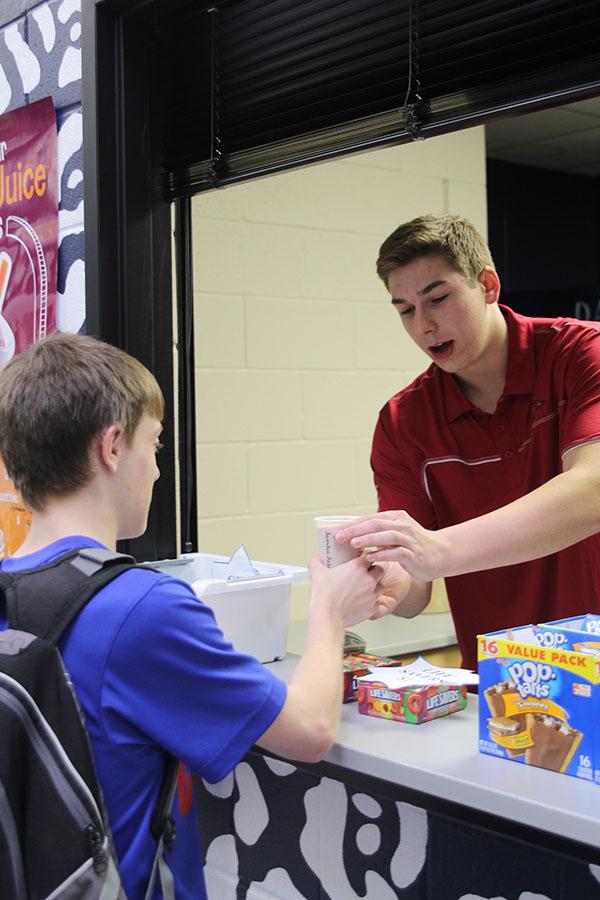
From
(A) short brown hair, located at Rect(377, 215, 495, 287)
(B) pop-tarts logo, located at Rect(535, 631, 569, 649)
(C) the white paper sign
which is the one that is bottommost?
(C) the white paper sign

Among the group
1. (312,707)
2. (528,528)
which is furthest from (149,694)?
(528,528)

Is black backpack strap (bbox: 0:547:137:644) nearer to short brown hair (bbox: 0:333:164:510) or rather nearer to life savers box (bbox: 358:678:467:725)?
short brown hair (bbox: 0:333:164:510)

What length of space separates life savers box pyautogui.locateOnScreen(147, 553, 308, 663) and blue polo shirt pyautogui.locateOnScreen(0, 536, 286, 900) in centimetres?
49

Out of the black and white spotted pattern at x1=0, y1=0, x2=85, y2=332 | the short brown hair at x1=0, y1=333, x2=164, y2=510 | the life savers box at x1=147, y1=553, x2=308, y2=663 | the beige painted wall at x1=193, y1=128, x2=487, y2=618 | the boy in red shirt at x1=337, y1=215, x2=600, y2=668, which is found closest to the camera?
the short brown hair at x1=0, y1=333, x2=164, y2=510

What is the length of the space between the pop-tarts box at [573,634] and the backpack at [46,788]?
58 cm

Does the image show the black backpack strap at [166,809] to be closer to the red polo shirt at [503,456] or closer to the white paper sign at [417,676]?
the white paper sign at [417,676]

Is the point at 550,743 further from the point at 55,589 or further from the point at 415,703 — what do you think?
the point at 55,589

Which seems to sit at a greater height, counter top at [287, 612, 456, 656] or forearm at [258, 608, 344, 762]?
forearm at [258, 608, 344, 762]

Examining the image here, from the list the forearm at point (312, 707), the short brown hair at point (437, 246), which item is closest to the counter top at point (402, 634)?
the short brown hair at point (437, 246)

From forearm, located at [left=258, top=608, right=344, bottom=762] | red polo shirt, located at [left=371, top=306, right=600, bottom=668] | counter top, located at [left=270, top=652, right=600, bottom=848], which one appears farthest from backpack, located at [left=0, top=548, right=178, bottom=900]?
red polo shirt, located at [left=371, top=306, right=600, bottom=668]

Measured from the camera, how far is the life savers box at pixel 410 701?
145 cm

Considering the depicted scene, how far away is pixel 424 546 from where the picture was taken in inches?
61.4

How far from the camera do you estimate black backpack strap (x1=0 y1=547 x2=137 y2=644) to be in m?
1.14

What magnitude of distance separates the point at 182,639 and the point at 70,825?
22cm
